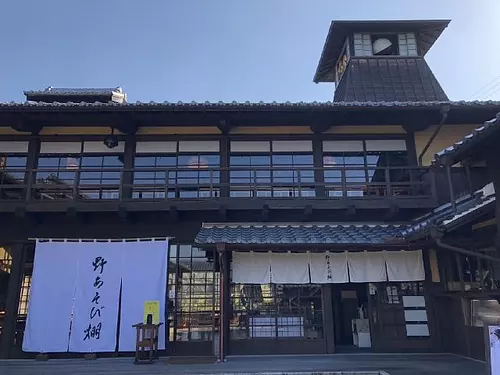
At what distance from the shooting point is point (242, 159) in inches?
422

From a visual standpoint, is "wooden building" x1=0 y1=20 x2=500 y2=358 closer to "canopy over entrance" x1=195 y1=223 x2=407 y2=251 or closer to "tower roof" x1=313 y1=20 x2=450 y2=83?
"canopy over entrance" x1=195 y1=223 x2=407 y2=251

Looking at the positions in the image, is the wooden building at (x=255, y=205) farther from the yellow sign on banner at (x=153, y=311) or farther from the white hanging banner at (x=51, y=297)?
the yellow sign on banner at (x=153, y=311)

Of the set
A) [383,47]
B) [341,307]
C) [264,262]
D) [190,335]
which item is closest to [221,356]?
[190,335]

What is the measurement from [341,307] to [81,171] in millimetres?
8633

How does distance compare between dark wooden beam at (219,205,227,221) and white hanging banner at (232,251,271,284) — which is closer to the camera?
→ white hanging banner at (232,251,271,284)

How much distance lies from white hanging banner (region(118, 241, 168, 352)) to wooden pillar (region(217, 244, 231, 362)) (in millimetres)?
1337

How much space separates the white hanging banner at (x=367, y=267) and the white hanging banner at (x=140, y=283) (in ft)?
14.0

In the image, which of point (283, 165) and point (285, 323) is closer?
point (285, 323)

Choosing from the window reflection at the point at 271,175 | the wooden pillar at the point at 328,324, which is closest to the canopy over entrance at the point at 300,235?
the window reflection at the point at 271,175

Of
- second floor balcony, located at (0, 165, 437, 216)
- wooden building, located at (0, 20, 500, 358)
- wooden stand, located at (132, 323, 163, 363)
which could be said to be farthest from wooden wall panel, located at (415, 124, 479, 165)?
wooden stand, located at (132, 323, 163, 363)

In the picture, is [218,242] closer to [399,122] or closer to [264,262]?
[264,262]

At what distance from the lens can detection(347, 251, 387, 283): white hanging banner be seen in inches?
366

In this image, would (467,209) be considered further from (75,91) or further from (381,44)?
(75,91)

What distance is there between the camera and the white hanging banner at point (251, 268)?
9.28 meters
